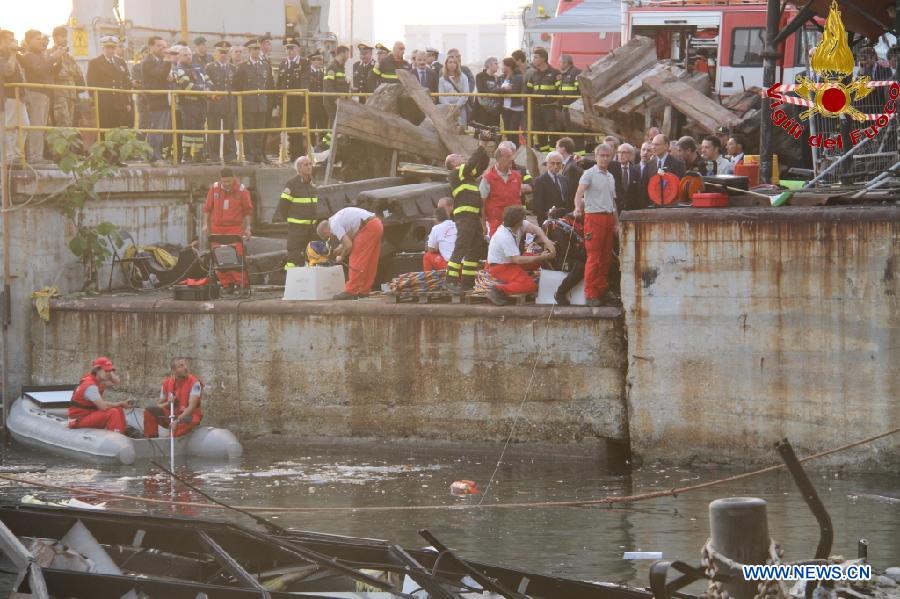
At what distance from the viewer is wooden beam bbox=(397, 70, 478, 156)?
22.9m

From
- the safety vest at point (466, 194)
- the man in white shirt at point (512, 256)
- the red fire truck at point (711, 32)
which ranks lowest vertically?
the man in white shirt at point (512, 256)

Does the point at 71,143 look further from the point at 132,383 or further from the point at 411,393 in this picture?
the point at 411,393

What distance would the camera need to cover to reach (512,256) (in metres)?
17.2

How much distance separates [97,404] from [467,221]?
4.70 meters

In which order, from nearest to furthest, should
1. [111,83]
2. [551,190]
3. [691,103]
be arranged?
[551,190] → [111,83] → [691,103]

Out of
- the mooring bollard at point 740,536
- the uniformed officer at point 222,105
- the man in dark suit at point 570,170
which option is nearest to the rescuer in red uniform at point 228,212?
the uniformed officer at point 222,105

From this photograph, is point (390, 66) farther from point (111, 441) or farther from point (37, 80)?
point (111, 441)

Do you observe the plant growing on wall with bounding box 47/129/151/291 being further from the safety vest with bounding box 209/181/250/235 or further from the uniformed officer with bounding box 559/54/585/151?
the uniformed officer with bounding box 559/54/585/151

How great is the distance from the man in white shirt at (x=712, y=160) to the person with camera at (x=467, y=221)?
2501 mm

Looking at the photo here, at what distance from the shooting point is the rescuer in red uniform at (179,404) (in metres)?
17.9

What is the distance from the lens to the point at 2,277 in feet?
65.6

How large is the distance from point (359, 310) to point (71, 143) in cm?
487

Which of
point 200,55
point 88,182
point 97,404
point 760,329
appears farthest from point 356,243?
point 200,55

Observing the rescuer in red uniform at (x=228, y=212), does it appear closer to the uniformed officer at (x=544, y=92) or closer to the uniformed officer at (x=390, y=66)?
the uniformed officer at (x=390, y=66)
